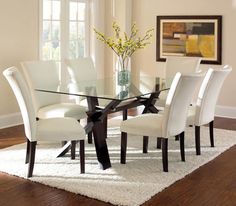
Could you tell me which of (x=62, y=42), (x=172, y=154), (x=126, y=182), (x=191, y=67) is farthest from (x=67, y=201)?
(x=62, y=42)

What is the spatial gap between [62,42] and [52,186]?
12.6 ft

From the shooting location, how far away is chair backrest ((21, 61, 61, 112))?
5.01 meters

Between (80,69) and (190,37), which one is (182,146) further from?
(190,37)

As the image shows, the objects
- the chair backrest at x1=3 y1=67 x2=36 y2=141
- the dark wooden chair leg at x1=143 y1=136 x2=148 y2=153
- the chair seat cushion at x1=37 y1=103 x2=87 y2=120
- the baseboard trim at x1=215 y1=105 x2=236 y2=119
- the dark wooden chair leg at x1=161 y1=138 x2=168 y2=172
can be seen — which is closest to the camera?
the chair backrest at x1=3 y1=67 x2=36 y2=141

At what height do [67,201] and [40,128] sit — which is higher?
[40,128]

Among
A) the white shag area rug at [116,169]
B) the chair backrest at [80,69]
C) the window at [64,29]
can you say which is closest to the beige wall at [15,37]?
the window at [64,29]

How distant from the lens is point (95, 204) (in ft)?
11.6

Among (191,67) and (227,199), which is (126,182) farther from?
(191,67)

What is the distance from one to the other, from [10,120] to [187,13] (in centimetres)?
335

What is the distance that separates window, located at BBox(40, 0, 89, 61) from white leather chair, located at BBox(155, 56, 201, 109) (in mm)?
1987

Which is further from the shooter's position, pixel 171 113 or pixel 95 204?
pixel 171 113

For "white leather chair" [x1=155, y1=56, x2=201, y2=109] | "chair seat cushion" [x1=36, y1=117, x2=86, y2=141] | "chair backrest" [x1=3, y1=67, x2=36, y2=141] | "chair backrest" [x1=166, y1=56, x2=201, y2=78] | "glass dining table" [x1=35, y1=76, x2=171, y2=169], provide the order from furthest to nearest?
"chair backrest" [x1=166, y1=56, x2=201, y2=78] → "white leather chair" [x1=155, y1=56, x2=201, y2=109] → "glass dining table" [x1=35, y1=76, x2=171, y2=169] → "chair seat cushion" [x1=36, y1=117, x2=86, y2=141] → "chair backrest" [x1=3, y1=67, x2=36, y2=141]

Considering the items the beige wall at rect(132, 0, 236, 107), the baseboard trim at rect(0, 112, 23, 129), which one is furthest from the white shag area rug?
the beige wall at rect(132, 0, 236, 107)

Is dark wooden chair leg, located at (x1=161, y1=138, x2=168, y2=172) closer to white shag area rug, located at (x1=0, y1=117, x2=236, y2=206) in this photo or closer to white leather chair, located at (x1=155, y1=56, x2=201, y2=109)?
white shag area rug, located at (x1=0, y1=117, x2=236, y2=206)
